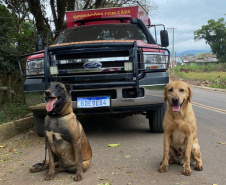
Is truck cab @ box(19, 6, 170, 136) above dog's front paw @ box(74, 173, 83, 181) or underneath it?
above

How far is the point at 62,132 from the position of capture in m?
3.10

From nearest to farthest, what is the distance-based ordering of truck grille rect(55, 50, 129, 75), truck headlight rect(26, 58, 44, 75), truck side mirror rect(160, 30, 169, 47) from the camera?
truck grille rect(55, 50, 129, 75), truck headlight rect(26, 58, 44, 75), truck side mirror rect(160, 30, 169, 47)

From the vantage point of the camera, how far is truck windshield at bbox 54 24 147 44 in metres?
5.93

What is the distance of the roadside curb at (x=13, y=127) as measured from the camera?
535 cm

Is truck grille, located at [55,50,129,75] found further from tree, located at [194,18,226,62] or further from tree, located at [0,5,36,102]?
tree, located at [194,18,226,62]

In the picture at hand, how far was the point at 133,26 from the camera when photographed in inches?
246

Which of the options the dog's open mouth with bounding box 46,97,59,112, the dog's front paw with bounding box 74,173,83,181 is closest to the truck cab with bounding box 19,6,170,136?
the dog's open mouth with bounding box 46,97,59,112

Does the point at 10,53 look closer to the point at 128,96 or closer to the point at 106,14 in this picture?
the point at 106,14

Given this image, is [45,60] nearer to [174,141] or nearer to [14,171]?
[14,171]

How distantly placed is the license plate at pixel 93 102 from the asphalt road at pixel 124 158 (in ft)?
2.47

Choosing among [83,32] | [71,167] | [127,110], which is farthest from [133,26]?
[71,167]

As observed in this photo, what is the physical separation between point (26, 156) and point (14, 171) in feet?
2.27

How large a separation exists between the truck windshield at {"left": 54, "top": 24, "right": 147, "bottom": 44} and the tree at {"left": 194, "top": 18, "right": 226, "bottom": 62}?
214 feet

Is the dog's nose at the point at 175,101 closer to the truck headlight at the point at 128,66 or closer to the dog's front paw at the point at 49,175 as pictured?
the truck headlight at the point at 128,66
